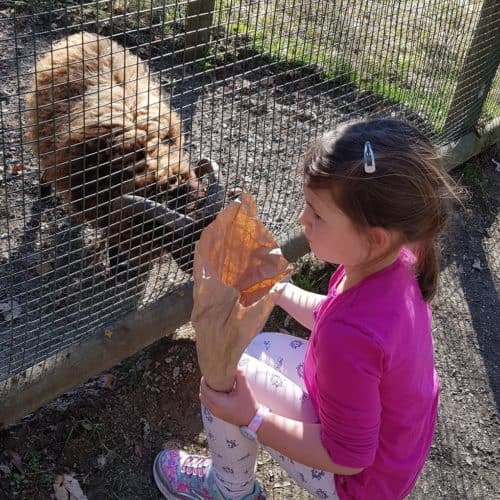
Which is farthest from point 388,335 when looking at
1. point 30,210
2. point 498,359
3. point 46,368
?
point 30,210

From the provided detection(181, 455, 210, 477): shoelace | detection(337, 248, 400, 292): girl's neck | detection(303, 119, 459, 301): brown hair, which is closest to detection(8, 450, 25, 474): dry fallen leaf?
detection(181, 455, 210, 477): shoelace

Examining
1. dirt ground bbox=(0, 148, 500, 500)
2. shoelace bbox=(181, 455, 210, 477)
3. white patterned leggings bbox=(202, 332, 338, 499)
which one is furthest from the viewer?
dirt ground bbox=(0, 148, 500, 500)

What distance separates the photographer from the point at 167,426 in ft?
10.4

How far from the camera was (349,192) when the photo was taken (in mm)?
1905

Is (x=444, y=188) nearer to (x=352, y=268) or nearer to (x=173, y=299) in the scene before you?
(x=352, y=268)

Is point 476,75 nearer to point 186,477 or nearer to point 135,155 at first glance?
point 135,155

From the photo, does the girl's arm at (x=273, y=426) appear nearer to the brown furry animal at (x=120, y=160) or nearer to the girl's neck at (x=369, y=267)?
the girl's neck at (x=369, y=267)

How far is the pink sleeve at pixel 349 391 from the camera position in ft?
6.16

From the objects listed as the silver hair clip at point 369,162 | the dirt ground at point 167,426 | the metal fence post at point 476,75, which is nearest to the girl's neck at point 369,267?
the silver hair clip at point 369,162

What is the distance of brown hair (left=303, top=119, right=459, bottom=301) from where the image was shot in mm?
1894

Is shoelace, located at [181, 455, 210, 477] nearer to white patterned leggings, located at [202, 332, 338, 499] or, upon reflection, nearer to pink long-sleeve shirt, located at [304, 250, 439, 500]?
white patterned leggings, located at [202, 332, 338, 499]

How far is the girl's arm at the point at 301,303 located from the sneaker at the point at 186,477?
0.70m

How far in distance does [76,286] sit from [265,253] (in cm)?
183

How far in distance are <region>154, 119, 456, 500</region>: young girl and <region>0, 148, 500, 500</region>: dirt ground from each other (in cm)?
69
